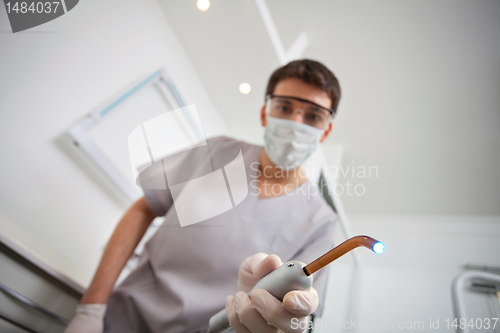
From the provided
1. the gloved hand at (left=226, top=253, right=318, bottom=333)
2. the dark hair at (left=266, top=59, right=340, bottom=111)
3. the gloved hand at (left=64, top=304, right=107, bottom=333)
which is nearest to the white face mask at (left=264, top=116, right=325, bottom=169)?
the dark hair at (left=266, top=59, right=340, bottom=111)

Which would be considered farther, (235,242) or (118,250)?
(118,250)

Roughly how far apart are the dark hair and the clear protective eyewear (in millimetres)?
87

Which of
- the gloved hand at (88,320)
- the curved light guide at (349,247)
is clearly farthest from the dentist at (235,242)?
the curved light guide at (349,247)

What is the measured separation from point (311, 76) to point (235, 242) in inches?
16.8

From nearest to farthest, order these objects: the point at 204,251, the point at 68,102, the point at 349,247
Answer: the point at 349,247, the point at 204,251, the point at 68,102

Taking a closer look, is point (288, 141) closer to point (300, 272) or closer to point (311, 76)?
point (311, 76)

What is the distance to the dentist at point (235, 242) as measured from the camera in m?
0.45

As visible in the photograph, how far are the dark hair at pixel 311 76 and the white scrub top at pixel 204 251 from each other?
24 cm

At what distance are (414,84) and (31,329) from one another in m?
1.24

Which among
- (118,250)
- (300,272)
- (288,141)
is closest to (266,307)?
(300,272)

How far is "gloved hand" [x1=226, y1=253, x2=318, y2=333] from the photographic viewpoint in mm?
254

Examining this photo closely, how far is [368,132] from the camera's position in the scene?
107cm

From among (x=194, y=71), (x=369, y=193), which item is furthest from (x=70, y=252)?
(x=369, y=193)

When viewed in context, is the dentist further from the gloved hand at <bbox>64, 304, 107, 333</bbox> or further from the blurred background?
the blurred background
